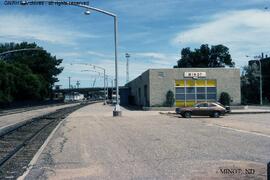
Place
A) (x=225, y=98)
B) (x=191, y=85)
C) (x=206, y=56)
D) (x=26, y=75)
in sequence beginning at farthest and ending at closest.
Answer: (x=206, y=56) < (x=26, y=75) < (x=191, y=85) < (x=225, y=98)

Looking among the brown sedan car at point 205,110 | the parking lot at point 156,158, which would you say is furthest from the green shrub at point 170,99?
the parking lot at point 156,158

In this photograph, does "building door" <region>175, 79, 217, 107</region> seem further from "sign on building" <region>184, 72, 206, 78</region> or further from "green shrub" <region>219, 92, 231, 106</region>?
"green shrub" <region>219, 92, 231, 106</region>

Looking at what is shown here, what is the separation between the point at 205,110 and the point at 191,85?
2152 cm

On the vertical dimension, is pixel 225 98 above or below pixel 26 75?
below

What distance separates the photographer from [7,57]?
456 feet

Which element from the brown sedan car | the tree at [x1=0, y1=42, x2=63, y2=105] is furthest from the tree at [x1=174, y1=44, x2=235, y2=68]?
the brown sedan car

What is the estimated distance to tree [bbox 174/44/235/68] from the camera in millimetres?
139250

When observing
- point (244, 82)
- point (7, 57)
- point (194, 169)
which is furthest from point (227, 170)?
point (7, 57)

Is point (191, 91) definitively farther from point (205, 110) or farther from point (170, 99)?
point (205, 110)

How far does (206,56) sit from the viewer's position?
458ft

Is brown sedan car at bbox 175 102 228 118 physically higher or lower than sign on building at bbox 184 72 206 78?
lower

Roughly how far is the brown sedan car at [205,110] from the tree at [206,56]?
98.3 metres

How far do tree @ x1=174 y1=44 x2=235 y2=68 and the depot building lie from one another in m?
76.1

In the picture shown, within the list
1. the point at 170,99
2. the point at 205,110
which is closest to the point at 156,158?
the point at 205,110
